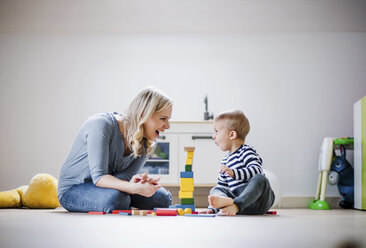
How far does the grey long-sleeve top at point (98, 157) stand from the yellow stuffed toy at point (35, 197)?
83 cm

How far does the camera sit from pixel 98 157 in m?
2.29

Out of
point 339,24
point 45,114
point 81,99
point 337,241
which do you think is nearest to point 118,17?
point 81,99

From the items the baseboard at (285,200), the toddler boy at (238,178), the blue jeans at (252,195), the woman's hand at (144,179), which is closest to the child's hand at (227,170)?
the toddler boy at (238,178)

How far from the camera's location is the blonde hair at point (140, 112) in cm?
240

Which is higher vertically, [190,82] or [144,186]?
[190,82]

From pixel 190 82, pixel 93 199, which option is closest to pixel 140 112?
pixel 93 199

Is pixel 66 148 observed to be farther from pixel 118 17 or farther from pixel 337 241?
pixel 337 241

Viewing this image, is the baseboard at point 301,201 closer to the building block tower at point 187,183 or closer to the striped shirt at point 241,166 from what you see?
the striped shirt at point 241,166

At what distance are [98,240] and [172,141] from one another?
3.11 meters

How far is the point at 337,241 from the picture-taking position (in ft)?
4.19

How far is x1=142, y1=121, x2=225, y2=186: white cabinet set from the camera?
432 centimetres

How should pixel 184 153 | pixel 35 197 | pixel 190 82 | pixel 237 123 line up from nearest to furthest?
pixel 237 123 < pixel 35 197 < pixel 184 153 < pixel 190 82

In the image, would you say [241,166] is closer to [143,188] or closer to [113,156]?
[143,188]

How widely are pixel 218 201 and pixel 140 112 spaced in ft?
2.13
